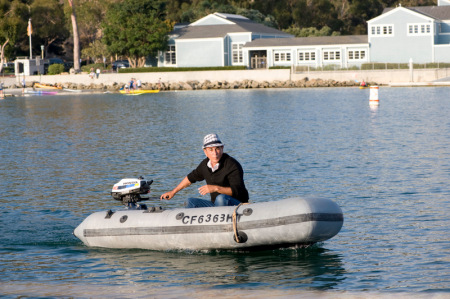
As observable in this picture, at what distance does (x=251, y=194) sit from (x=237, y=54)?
235 feet

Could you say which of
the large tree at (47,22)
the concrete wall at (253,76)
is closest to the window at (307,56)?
the concrete wall at (253,76)

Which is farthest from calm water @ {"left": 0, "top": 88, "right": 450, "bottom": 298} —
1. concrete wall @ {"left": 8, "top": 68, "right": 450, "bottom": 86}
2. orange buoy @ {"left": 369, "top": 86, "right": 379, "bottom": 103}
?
concrete wall @ {"left": 8, "top": 68, "right": 450, "bottom": 86}

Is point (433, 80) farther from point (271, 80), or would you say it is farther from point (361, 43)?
point (271, 80)

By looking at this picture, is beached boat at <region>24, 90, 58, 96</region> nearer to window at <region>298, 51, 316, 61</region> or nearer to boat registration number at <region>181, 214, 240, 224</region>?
window at <region>298, 51, 316, 61</region>

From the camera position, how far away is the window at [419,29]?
264 feet

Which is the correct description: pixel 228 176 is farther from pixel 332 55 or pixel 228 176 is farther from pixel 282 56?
pixel 282 56

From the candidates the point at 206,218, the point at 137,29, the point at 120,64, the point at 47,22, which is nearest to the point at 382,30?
the point at 137,29

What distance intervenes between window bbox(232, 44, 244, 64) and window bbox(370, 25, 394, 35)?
1529cm

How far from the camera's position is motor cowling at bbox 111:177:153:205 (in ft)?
42.3

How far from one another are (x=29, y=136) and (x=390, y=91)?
4151 centimetres

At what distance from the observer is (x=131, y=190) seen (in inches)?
511

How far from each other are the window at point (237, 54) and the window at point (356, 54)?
41.4ft

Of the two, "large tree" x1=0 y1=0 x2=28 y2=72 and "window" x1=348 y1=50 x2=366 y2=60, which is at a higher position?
"large tree" x1=0 y1=0 x2=28 y2=72

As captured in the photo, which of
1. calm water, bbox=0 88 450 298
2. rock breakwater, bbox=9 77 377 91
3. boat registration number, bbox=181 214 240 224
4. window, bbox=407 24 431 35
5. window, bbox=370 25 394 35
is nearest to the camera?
calm water, bbox=0 88 450 298
